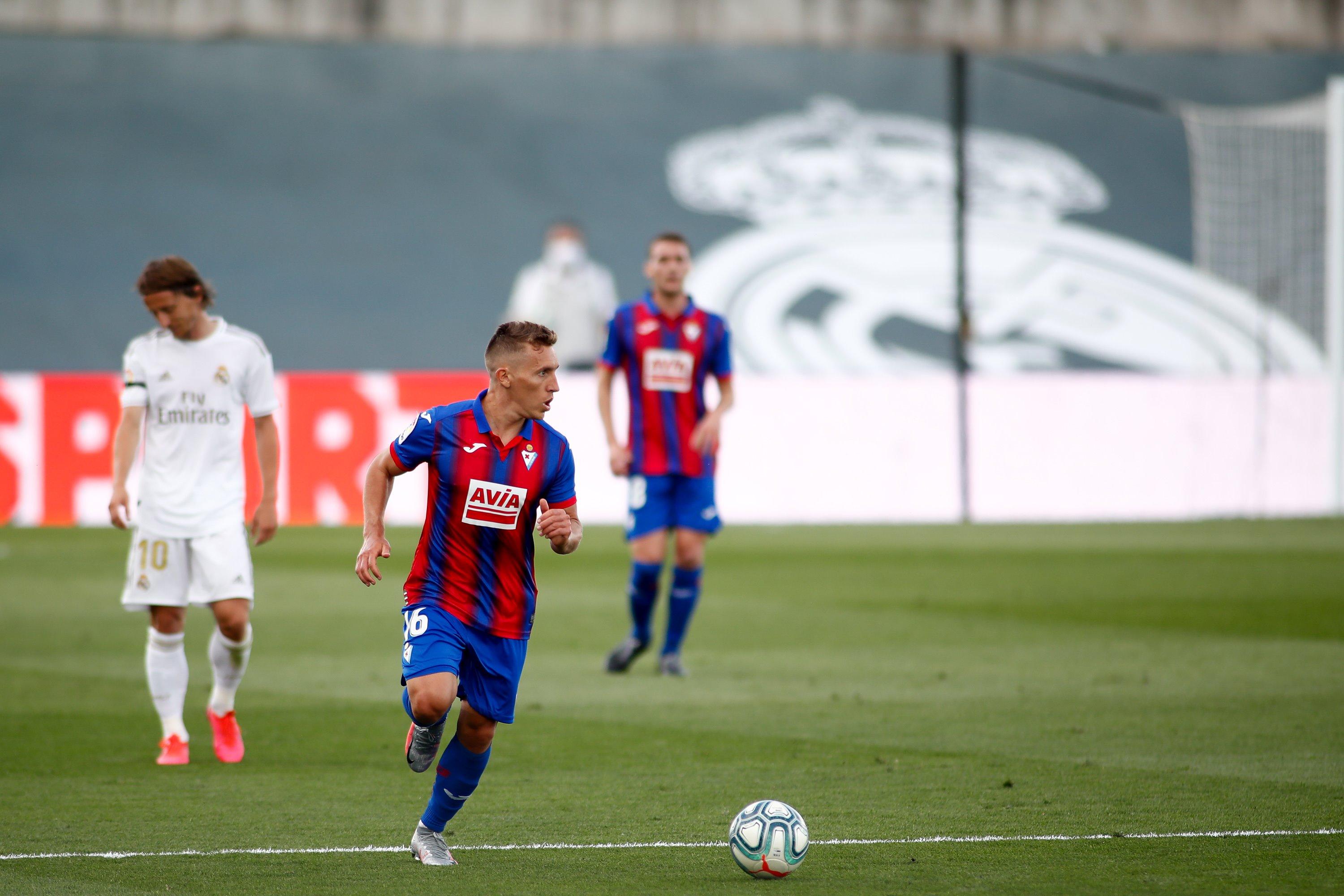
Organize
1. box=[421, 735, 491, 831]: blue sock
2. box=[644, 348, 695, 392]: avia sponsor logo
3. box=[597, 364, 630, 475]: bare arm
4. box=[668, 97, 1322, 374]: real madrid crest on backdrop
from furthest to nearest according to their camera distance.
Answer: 1. box=[668, 97, 1322, 374]: real madrid crest on backdrop
2. box=[644, 348, 695, 392]: avia sponsor logo
3. box=[597, 364, 630, 475]: bare arm
4. box=[421, 735, 491, 831]: blue sock

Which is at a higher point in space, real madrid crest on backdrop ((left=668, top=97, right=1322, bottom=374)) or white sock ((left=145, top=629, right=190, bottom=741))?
real madrid crest on backdrop ((left=668, top=97, right=1322, bottom=374))

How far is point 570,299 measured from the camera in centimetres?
2205

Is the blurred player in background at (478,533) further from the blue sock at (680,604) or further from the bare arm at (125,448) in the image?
the blue sock at (680,604)

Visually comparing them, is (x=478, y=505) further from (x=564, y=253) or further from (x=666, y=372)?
(x=564, y=253)

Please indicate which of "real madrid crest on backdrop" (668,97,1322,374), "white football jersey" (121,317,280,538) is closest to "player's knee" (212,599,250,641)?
"white football jersey" (121,317,280,538)

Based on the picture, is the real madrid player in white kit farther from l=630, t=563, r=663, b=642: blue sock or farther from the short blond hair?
l=630, t=563, r=663, b=642: blue sock

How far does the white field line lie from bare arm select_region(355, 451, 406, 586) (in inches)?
31.2

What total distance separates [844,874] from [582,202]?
21.9 m

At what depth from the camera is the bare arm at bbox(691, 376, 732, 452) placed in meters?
8.26

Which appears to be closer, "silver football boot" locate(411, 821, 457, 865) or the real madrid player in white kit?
"silver football boot" locate(411, 821, 457, 865)

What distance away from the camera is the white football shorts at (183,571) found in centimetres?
620

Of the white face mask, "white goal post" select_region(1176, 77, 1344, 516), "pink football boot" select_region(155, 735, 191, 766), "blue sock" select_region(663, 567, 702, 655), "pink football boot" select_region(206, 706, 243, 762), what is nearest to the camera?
"pink football boot" select_region(155, 735, 191, 766)

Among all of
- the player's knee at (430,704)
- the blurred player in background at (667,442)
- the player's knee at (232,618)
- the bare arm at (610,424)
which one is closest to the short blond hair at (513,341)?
the player's knee at (430,704)

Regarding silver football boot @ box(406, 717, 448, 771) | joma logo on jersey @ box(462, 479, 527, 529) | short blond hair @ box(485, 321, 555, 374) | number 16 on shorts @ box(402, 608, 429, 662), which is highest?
short blond hair @ box(485, 321, 555, 374)
